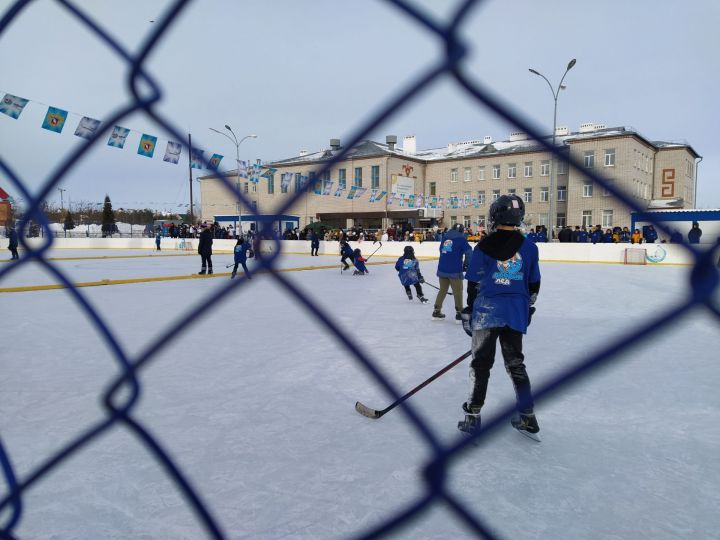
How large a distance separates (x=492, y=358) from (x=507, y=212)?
814 mm

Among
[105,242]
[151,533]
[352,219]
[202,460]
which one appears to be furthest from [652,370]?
[352,219]

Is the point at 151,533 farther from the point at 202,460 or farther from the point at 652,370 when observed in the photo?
the point at 652,370

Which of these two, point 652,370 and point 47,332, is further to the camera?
point 47,332

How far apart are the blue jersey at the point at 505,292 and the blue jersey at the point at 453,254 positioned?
3.35 metres

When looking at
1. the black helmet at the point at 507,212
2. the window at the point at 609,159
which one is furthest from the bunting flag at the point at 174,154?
the black helmet at the point at 507,212

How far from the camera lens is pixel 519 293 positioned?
8.63 feet

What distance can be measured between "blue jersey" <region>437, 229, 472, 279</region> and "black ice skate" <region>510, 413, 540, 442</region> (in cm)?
347

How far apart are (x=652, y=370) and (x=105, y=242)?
97.4 feet

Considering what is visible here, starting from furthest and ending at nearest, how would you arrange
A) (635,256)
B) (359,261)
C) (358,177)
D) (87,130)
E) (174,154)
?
(358,177) < (635,256) < (359,261) < (174,154) < (87,130)

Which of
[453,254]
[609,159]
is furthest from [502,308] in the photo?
[453,254]

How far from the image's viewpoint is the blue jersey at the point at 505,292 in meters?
2.62

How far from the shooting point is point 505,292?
2.62 meters

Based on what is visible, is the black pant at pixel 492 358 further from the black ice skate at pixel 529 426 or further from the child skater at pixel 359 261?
the child skater at pixel 359 261

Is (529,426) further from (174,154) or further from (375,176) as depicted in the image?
(375,176)
